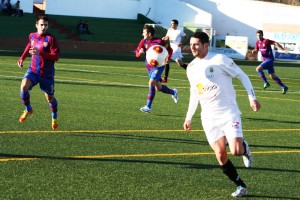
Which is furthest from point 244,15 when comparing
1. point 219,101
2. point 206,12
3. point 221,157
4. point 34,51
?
point 221,157

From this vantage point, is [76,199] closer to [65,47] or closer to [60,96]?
[60,96]

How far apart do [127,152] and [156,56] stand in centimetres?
612

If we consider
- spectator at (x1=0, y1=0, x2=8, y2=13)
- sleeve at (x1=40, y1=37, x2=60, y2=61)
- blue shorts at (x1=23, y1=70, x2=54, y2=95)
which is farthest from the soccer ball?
spectator at (x1=0, y1=0, x2=8, y2=13)

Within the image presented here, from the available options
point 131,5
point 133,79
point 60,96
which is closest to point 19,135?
point 60,96

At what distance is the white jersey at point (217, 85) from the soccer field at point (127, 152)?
976mm

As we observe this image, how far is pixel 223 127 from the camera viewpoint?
890 cm

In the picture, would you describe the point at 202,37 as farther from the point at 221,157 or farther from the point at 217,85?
the point at 221,157

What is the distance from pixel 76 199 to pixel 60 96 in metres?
11.9

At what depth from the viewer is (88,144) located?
12.2 metres

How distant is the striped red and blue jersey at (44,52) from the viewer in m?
13.3

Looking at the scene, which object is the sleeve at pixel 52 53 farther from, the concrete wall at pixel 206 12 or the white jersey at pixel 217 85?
the concrete wall at pixel 206 12

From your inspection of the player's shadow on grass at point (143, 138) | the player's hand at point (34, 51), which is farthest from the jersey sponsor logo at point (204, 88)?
the player's hand at point (34, 51)

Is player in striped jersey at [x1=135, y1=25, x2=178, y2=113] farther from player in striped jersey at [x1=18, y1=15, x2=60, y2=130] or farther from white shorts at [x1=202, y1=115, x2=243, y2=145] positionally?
white shorts at [x1=202, y1=115, x2=243, y2=145]

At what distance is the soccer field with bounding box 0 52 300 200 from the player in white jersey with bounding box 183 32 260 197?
525mm
